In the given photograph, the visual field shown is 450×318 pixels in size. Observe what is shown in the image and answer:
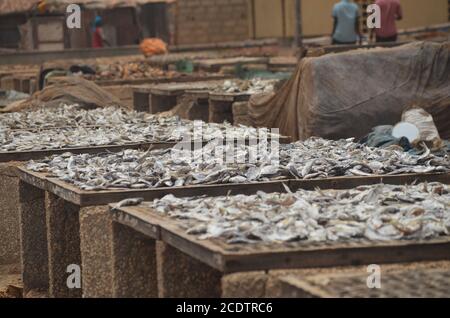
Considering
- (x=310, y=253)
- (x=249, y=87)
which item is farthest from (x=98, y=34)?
(x=310, y=253)

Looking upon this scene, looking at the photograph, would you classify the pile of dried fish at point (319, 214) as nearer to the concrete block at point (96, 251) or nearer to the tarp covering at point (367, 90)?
the concrete block at point (96, 251)

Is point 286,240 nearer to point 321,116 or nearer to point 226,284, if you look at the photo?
point 226,284

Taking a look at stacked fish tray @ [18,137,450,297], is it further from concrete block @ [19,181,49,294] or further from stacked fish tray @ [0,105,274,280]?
stacked fish tray @ [0,105,274,280]

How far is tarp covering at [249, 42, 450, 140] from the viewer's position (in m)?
13.4

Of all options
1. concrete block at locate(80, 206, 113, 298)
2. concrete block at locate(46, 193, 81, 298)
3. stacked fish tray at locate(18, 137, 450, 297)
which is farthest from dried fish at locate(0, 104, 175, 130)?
concrete block at locate(80, 206, 113, 298)

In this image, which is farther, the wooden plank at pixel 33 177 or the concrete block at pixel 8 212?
the concrete block at pixel 8 212

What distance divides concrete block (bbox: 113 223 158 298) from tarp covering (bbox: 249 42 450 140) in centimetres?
604

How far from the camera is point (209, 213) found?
23.4 feet

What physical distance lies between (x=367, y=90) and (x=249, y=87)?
13.8 feet

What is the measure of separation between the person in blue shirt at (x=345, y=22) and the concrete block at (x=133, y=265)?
15.0 m

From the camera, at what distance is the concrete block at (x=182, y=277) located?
6770mm

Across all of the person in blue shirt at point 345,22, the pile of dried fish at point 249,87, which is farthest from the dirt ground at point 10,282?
the person in blue shirt at point 345,22

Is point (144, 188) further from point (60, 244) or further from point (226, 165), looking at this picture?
point (60, 244)
